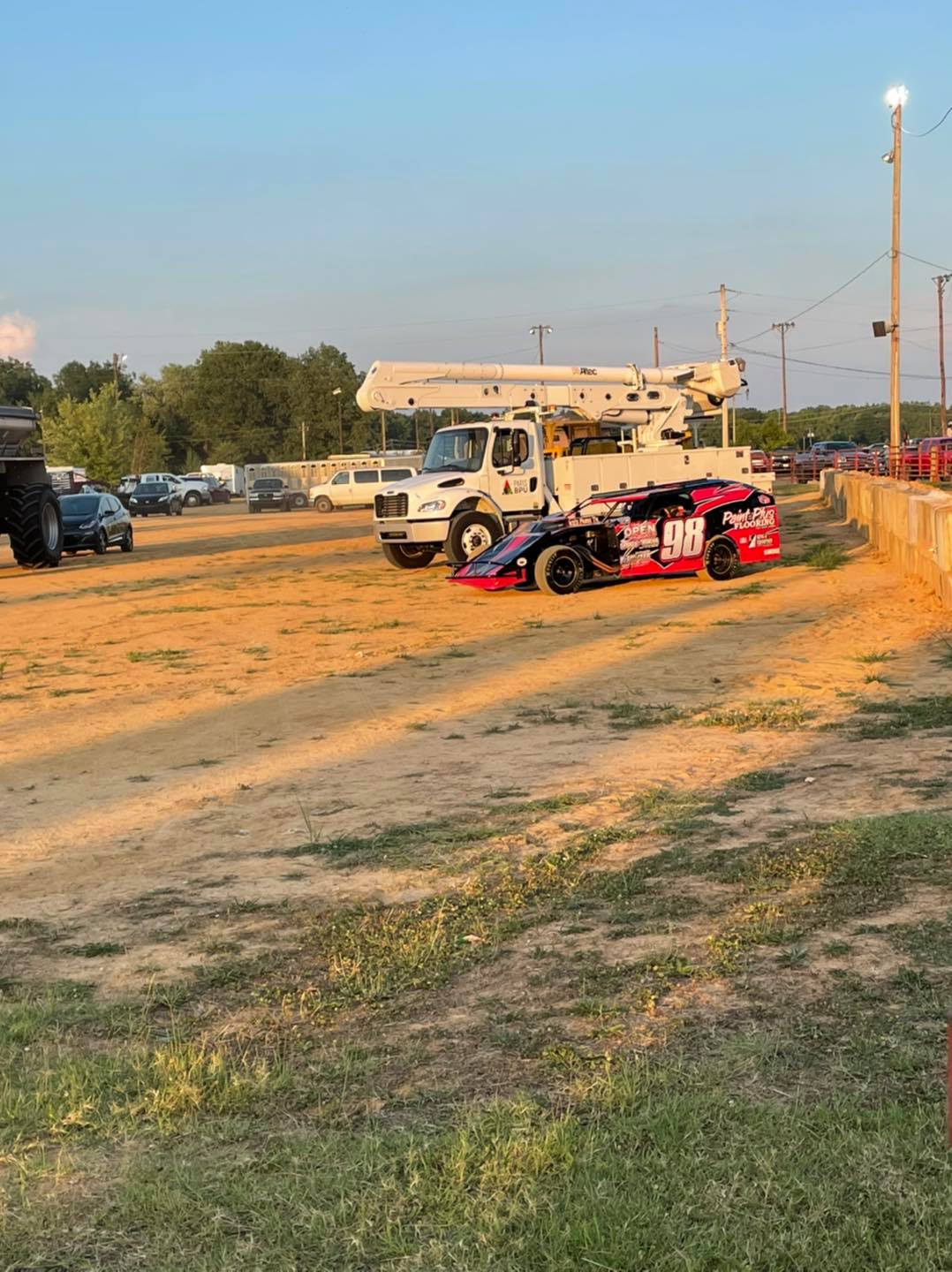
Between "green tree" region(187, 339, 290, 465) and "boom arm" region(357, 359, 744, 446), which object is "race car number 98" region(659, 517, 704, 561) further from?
"green tree" region(187, 339, 290, 465)

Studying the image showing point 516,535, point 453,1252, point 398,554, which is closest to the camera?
point 453,1252

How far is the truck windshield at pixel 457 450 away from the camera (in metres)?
23.2

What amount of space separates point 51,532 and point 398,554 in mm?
7983

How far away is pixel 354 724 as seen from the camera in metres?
10.4

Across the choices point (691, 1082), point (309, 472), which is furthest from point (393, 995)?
point (309, 472)

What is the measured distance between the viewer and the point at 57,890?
6.49 m

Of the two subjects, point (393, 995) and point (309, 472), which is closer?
point (393, 995)

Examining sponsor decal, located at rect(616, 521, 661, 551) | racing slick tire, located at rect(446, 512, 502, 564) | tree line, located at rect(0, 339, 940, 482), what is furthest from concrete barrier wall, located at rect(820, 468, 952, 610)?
tree line, located at rect(0, 339, 940, 482)

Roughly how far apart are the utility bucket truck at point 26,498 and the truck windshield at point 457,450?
26.5 ft

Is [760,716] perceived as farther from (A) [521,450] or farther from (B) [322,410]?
(B) [322,410]

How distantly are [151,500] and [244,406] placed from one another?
76058 mm

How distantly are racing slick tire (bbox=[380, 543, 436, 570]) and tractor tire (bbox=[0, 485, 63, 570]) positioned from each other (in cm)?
740

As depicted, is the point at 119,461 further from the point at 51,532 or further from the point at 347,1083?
the point at 347,1083

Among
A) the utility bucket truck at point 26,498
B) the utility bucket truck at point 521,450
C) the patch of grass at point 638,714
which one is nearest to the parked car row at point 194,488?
the utility bucket truck at point 26,498
